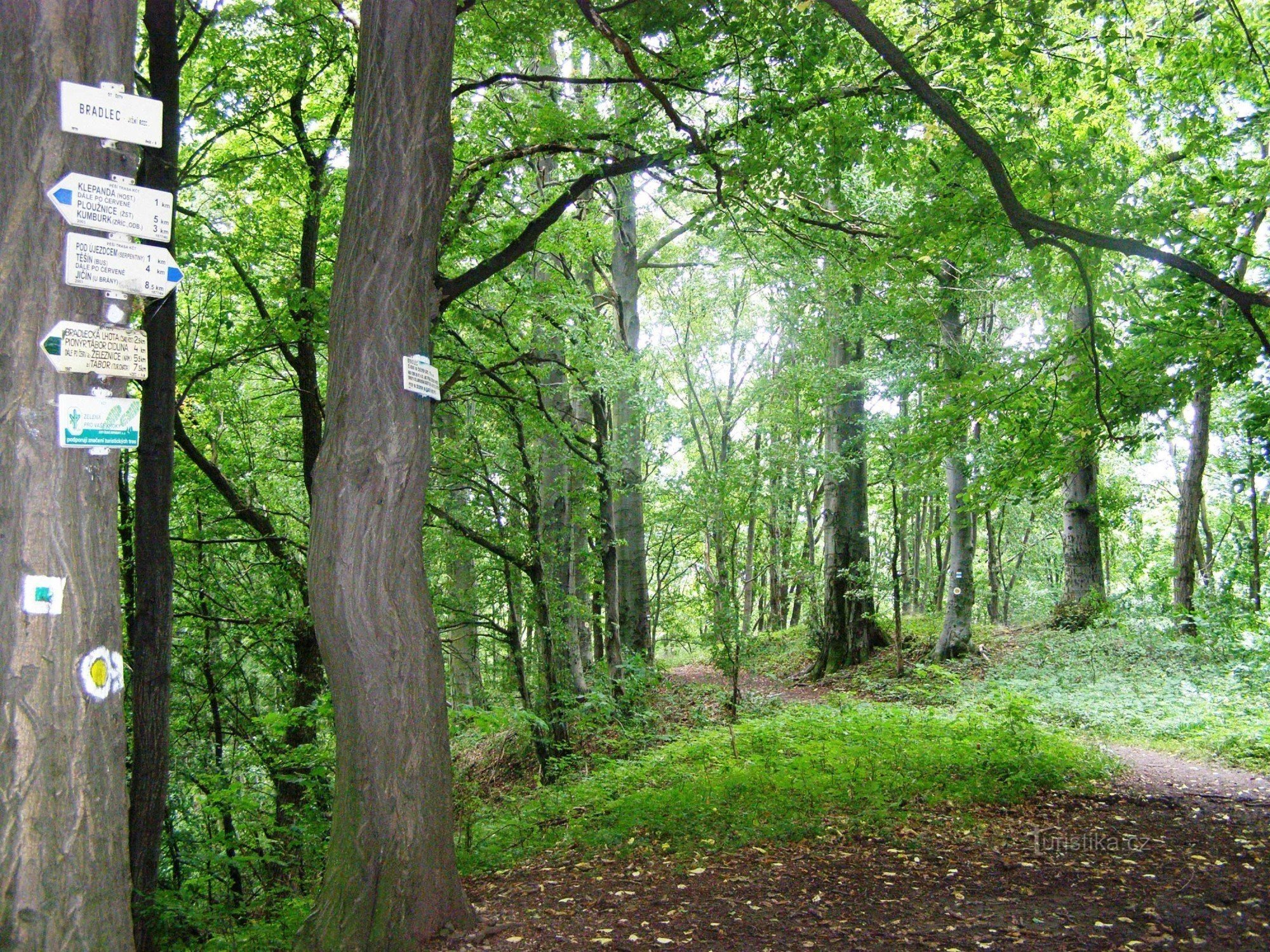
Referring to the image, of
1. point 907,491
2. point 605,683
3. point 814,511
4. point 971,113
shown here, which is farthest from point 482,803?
point 814,511

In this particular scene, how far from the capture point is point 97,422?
8.66ft

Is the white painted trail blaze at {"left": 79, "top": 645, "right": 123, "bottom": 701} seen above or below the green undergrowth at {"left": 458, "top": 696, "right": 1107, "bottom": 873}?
above

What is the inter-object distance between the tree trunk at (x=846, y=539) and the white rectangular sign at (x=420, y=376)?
37.9 feet

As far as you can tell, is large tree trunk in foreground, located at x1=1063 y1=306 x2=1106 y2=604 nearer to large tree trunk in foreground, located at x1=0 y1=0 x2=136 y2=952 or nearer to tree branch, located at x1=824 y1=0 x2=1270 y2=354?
tree branch, located at x1=824 y1=0 x2=1270 y2=354

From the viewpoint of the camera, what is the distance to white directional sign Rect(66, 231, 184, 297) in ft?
8.68

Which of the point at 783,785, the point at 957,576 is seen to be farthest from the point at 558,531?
the point at 957,576

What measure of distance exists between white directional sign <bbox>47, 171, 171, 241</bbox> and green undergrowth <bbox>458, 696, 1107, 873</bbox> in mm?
4721

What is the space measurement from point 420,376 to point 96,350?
5.62 feet

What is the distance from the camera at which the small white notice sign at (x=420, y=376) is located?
13.8ft

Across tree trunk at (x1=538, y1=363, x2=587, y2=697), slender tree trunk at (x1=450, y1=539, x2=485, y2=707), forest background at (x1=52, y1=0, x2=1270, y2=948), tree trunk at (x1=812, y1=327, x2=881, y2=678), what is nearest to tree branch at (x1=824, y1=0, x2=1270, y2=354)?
forest background at (x1=52, y1=0, x2=1270, y2=948)

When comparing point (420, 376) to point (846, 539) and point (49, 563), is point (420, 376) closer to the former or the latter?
point (49, 563)

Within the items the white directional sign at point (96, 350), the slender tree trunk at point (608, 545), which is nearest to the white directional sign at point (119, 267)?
the white directional sign at point (96, 350)

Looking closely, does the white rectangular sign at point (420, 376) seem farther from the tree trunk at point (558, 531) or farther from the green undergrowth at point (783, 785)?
→ the tree trunk at point (558, 531)

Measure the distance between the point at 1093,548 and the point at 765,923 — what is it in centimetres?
1357
